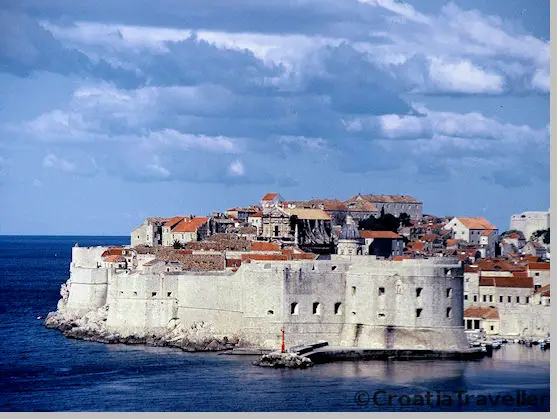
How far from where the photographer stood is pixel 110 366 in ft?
157

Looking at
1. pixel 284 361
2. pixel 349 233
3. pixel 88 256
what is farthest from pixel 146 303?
pixel 88 256

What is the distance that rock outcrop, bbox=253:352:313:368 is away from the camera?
46125 millimetres

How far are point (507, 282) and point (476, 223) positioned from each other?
29.8 m

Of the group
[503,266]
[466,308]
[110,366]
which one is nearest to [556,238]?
[503,266]

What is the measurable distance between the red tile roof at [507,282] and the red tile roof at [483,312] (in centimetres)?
96

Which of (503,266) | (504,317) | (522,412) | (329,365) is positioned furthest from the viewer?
(503,266)

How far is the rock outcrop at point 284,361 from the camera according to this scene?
46.1 meters

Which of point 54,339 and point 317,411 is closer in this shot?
point 317,411

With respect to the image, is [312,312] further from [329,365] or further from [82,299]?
[82,299]

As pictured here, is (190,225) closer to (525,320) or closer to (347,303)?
(525,320)

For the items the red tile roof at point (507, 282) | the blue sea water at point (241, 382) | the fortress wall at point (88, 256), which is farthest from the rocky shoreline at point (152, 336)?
the red tile roof at point (507, 282)

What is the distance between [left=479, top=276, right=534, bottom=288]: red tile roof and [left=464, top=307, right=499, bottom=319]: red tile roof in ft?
3.13

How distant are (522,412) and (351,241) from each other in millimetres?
16306

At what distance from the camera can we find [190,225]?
230 ft
